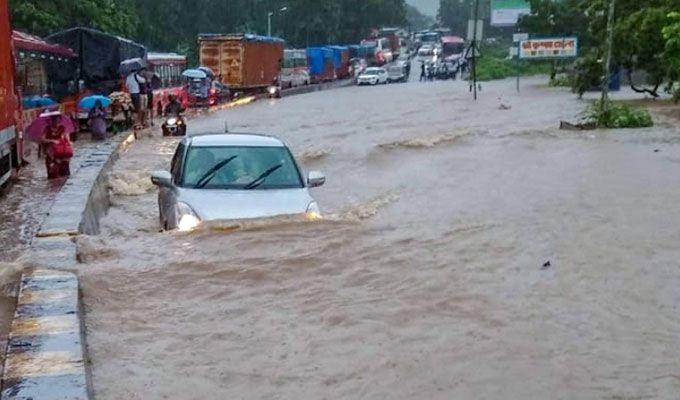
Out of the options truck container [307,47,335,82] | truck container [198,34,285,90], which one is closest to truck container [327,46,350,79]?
truck container [307,47,335,82]

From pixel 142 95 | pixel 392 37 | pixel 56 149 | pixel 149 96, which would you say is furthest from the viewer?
pixel 392 37

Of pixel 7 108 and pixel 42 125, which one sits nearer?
pixel 7 108

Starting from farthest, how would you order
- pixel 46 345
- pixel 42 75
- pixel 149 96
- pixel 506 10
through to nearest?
pixel 506 10, pixel 149 96, pixel 42 75, pixel 46 345

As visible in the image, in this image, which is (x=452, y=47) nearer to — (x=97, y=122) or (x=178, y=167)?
(x=97, y=122)

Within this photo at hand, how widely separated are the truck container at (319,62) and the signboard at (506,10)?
25.6 metres

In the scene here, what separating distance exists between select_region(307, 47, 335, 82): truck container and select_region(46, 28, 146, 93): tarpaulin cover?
34.5 metres

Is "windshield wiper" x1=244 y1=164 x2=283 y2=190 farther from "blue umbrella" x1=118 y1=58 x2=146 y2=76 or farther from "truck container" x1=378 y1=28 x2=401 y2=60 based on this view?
"truck container" x1=378 y1=28 x2=401 y2=60

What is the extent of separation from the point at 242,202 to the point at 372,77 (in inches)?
2213

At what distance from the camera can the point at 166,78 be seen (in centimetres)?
3609

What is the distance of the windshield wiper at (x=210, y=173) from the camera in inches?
402

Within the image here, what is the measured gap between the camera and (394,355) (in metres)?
6.59

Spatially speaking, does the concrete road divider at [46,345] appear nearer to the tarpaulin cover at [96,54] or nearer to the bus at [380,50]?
the tarpaulin cover at [96,54]

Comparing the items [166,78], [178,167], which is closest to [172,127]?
[166,78]

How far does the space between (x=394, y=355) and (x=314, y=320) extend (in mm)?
1089
